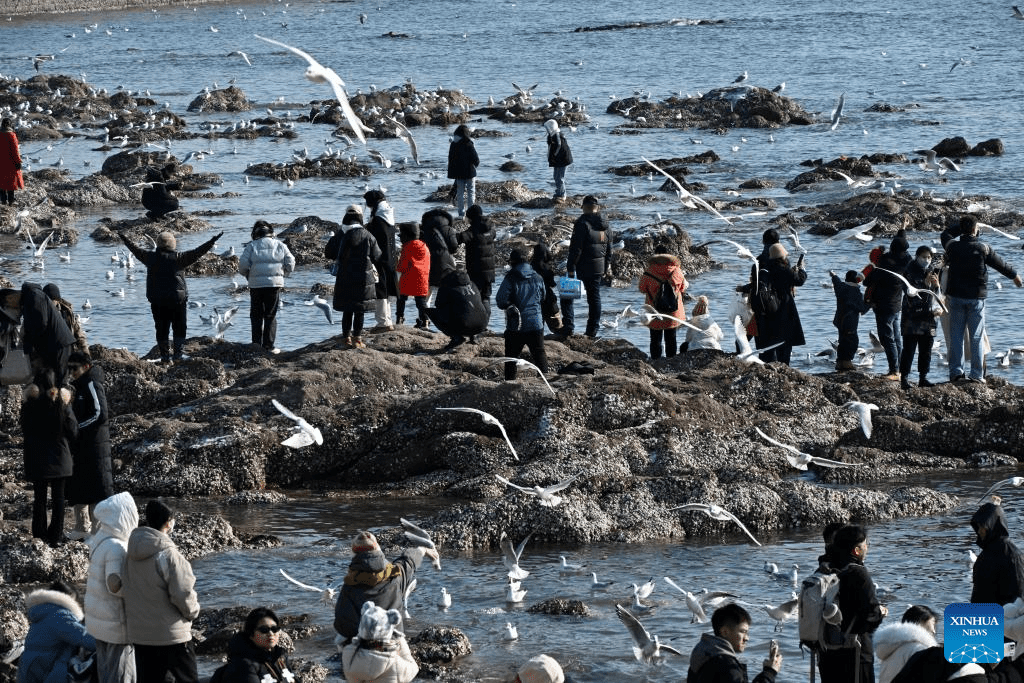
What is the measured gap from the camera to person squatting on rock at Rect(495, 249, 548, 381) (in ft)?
45.6

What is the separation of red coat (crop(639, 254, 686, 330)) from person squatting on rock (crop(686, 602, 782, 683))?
9.29m

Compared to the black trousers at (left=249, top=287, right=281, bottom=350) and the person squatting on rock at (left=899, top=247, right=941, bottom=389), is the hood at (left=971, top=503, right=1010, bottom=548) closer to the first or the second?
the person squatting on rock at (left=899, top=247, right=941, bottom=389)

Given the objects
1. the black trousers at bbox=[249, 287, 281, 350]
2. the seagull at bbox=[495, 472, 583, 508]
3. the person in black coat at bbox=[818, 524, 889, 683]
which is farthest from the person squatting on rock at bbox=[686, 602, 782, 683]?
the black trousers at bbox=[249, 287, 281, 350]

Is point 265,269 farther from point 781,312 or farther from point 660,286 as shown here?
point 781,312

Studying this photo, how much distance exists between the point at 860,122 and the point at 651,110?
604 centimetres

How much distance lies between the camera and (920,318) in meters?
15.2

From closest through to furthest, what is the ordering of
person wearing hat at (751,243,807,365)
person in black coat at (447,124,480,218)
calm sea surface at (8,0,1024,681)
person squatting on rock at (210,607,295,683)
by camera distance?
person squatting on rock at (210,607,295,683), calm sea surface at (8,0,1024,681), person wearing hat at (751,243,807,365), person in black coat at (447,124,480,218)

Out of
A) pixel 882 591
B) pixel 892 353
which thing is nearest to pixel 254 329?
pixel 892 353

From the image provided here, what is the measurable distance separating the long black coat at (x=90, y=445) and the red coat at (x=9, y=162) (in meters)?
17.2

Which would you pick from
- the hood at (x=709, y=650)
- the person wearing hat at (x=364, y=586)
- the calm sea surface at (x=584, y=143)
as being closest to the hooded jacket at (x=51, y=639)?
the person wearing hat at (x=364, y=586)

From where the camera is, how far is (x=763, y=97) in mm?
43125

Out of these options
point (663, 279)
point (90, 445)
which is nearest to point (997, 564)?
point (90, 445)

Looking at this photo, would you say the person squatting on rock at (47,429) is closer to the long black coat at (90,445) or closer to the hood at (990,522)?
the long black coat at (90,445)

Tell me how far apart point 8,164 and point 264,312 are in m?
12.9
